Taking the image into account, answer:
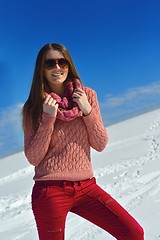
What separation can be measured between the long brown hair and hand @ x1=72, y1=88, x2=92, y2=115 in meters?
0.19

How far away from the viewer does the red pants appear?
2049mm

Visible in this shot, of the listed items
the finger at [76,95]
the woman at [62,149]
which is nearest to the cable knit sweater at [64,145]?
the woman at [62,149]

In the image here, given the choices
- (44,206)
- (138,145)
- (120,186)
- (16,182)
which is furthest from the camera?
(138,145)

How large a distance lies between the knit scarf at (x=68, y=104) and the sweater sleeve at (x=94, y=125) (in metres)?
0.06

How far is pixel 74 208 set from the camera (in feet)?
7.18

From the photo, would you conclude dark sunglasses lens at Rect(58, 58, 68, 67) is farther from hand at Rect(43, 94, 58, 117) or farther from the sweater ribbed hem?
the sweater ribbed hem

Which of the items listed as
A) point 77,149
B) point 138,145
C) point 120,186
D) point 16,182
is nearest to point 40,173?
point 77,149

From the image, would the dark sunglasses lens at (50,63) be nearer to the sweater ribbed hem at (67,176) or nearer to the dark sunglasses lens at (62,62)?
the dark sunglasses lens at (62,62)

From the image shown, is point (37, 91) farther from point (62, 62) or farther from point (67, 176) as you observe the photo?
point (67, 176)

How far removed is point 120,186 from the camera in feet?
22.5

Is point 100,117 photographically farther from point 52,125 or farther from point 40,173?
point 40,173

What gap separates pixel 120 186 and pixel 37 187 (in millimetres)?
4912

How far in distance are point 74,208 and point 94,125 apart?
0.50 m

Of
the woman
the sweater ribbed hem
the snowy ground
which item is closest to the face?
the woman
